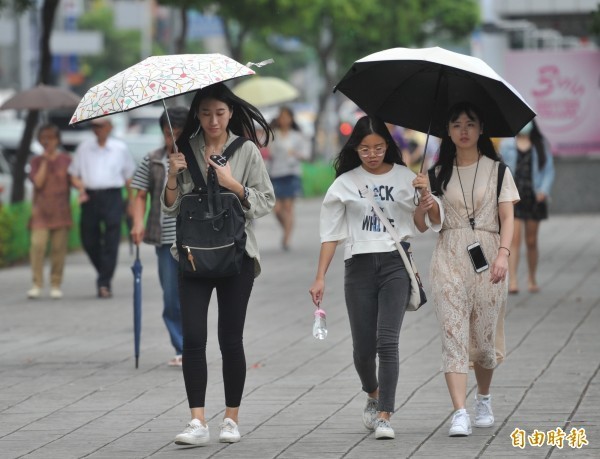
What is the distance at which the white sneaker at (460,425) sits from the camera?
6.69 meters

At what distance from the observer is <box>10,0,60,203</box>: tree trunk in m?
17.4

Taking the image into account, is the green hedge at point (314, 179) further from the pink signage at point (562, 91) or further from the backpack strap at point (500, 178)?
the backpack strap at point (500, 178)

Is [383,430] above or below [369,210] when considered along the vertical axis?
below

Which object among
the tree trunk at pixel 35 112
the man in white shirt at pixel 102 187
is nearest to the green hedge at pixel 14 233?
the tree trunk at pixel 35 112

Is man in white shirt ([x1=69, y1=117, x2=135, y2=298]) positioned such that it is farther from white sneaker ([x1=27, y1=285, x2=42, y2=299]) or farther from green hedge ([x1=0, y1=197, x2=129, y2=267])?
green hedge ([x1=0, y1=197, x2=129, y2=267])

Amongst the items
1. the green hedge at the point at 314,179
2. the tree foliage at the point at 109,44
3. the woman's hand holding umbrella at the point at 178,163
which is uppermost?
the tree foliage at the point at 109,44

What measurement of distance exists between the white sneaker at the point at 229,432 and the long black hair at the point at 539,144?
679cm

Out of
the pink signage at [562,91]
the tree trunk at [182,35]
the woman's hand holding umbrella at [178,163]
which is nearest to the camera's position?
the woman's hand holding umbrella at [178,163]

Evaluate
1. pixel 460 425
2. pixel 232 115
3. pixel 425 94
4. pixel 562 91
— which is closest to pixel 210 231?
pixel 232 115

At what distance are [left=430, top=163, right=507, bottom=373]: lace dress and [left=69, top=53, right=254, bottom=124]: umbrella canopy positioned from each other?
127 centimetres

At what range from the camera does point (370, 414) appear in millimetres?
6977

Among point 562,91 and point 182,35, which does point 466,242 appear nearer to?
point 562,91

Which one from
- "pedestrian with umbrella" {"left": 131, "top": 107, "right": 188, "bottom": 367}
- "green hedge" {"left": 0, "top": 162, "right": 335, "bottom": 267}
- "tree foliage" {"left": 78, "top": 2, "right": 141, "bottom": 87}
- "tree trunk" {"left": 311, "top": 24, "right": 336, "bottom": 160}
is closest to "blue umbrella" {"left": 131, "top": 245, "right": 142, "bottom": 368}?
"pedestrian with umbrella" {"left": 131, "top": 107, "right": 188, "bottom": 367}

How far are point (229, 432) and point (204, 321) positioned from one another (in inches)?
21.0
